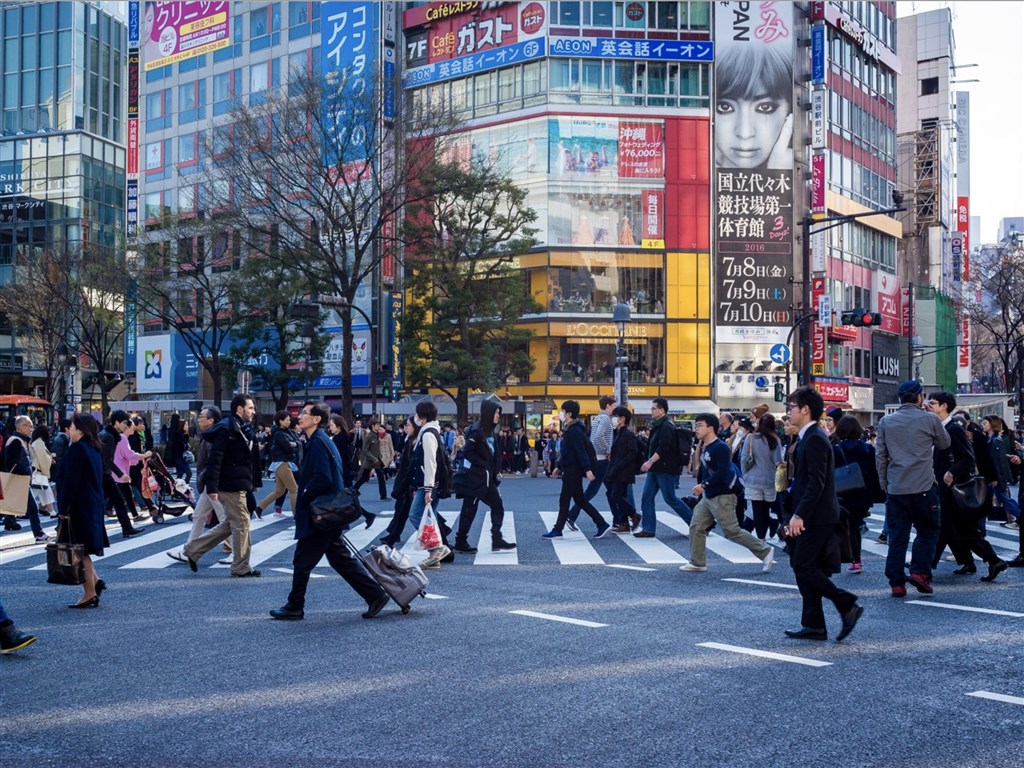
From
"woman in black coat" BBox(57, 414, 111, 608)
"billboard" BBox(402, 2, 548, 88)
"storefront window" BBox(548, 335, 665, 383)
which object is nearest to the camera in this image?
"woman in black coat" BBox(57, 414, 111, 608)

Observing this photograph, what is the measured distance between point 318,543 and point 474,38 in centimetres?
4562

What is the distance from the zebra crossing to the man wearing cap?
112 inches

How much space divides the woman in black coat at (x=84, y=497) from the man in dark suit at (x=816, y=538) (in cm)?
519

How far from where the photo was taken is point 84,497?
8906 millimetres

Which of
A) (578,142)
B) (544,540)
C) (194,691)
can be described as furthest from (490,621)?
(578,142)

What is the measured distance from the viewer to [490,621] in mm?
8195

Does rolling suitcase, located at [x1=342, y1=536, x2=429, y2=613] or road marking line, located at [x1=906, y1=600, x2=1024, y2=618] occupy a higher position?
rolling suitcase, located at [x1=342, y1=536, x2=429, y2=613]

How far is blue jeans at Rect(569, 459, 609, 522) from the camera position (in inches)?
601

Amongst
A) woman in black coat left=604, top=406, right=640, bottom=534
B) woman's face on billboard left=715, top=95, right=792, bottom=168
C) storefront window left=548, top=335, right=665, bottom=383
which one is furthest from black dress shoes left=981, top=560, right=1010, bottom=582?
woman's face on billboard left=715, top=95, right=792, bottom=168

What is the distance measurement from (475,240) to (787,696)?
35902mm

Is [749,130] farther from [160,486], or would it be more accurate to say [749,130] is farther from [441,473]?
[441,473]

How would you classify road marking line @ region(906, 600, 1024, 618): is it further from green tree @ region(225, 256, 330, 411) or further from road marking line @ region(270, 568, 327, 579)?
green tree @ region(225, 256, 330, 411)

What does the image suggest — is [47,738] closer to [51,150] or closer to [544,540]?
[544,540]

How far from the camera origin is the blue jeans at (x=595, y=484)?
50.1 feet
